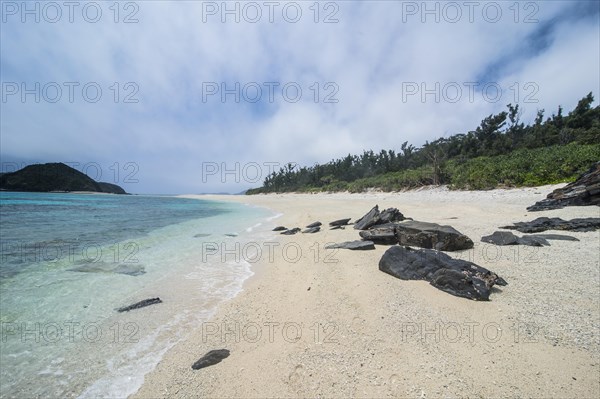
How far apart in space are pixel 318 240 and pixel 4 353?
341 inches

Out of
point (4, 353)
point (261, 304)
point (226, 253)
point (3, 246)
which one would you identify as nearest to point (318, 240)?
point (226, 253)

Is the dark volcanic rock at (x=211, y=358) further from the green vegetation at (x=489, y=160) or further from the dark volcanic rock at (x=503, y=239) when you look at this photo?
the green vegetation at (x=489, y=160)

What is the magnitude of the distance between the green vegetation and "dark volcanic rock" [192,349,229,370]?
88.0 ft

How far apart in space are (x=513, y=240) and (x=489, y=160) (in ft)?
104

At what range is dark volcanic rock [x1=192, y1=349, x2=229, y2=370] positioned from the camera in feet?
11.6

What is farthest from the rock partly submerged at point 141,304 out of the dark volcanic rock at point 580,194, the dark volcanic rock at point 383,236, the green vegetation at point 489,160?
the green vegetation at point 489,160

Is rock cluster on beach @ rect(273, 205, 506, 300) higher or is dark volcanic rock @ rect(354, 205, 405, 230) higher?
dark volcanic rock @ rect(354, 205, 405, 230)

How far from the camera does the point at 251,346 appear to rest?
3898mm

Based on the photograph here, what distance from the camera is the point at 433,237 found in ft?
25.0

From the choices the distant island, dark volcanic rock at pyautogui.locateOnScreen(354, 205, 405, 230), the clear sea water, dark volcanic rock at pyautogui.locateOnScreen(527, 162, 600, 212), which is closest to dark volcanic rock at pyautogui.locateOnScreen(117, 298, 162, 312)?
the clear sea water

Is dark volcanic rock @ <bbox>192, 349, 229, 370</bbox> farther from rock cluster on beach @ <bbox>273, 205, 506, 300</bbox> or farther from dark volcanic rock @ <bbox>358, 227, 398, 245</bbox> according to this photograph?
dark volcanic rock @ <bbox>358, 227, 398, 245</bbox>

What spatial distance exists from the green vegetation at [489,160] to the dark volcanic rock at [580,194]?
902cm

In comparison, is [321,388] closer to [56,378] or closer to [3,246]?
[56,378]

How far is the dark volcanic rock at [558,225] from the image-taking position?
806 centimetres
